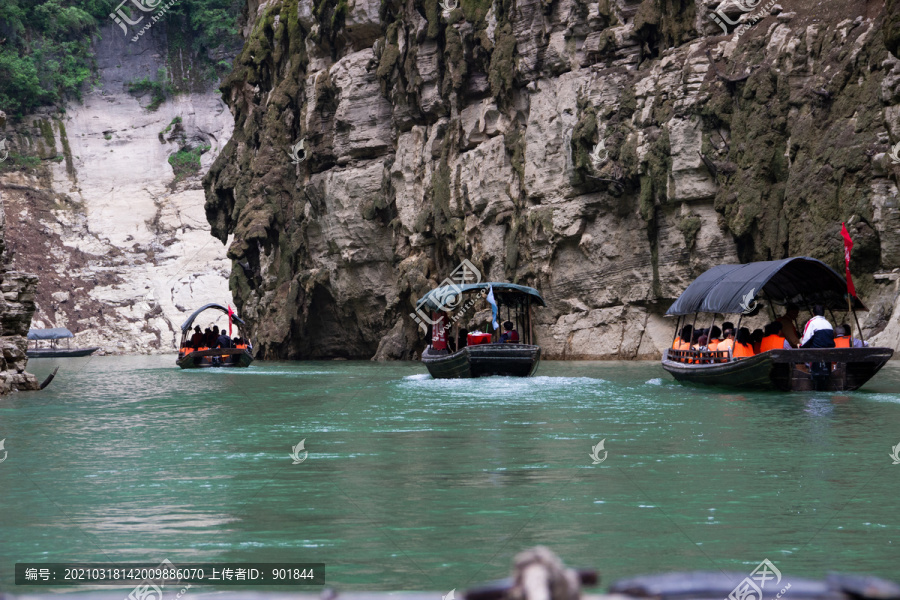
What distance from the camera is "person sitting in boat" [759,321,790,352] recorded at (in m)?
21.7

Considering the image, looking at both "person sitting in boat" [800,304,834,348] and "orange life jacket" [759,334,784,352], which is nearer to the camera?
"person sitting in boat" [800,304,834,348]

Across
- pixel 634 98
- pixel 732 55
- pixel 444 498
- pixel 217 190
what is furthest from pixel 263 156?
pixel 444 498

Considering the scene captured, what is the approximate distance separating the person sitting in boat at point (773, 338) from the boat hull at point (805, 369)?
750mm

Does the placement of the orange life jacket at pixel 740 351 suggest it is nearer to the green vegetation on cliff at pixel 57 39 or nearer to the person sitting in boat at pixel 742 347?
the person sitting in boat at pixel 742 347

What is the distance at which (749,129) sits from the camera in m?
36.5

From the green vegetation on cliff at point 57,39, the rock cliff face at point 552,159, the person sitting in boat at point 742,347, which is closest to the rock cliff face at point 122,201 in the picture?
the green vegetation on cliff at point 57,39

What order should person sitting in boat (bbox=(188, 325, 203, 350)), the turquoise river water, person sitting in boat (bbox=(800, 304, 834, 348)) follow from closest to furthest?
the turquoise river water < person sitting in boat (bbox=(800, 304, 834, 348)) < person sitting in boat (bbox=(188, 325, 203, 350))

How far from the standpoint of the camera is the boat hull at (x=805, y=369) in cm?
1983

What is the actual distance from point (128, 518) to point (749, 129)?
106ft

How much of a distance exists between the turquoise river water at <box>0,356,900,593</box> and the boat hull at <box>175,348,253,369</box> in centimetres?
2387

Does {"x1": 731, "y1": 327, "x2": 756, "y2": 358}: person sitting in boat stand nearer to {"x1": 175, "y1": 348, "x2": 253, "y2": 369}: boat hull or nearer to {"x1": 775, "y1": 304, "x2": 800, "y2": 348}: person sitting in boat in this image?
{"x1": 775, "y1": 304, "x2": 800, "y2": 348}: person sitting in boat

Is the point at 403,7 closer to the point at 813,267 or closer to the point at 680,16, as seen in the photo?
the point at 680,16

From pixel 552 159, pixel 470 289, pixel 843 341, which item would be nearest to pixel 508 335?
pixel 470 289

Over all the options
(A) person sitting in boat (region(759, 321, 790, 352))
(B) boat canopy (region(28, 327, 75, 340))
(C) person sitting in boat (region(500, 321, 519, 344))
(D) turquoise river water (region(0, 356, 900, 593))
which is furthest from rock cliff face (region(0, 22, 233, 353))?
(D) turquoise river water (region(0, 356, 900, 593))
